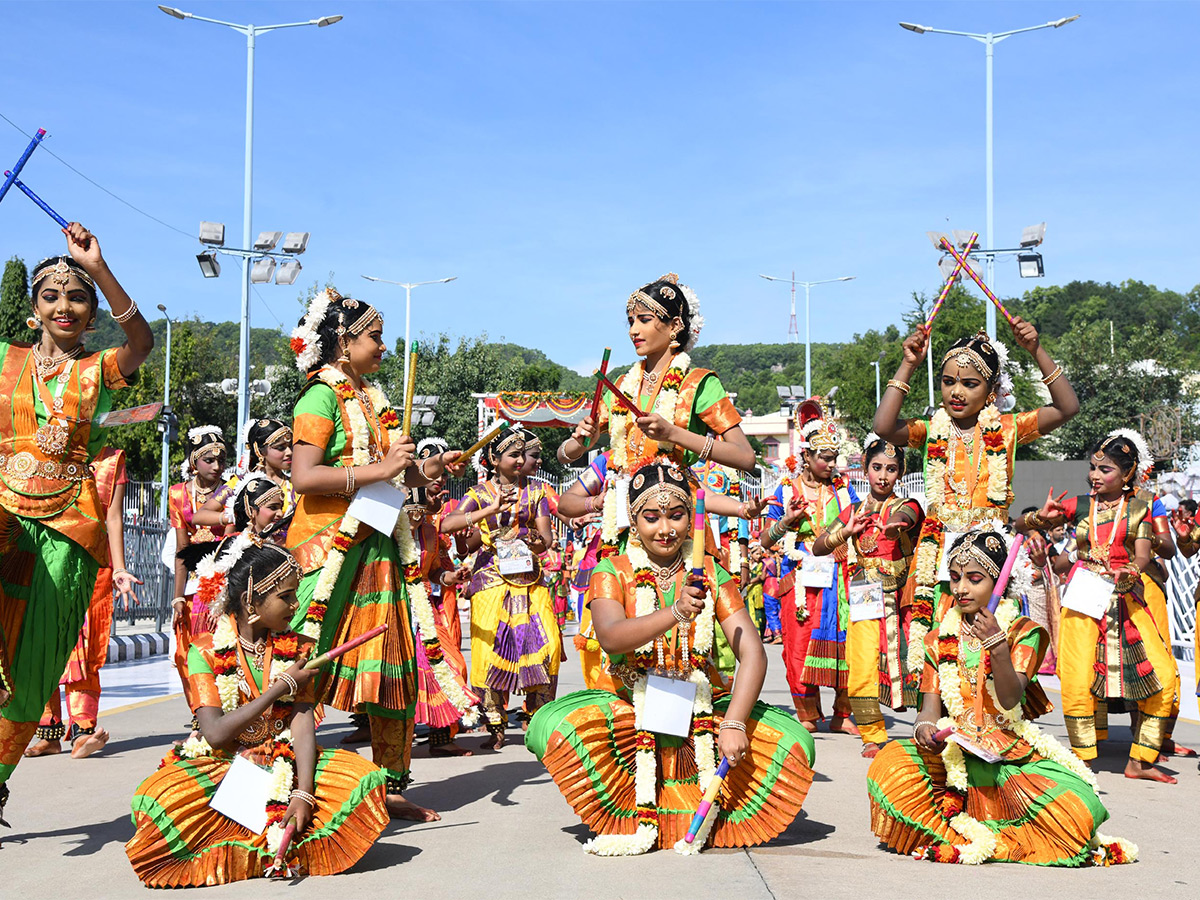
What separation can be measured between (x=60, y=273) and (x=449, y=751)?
409cm

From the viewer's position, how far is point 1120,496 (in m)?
7.81

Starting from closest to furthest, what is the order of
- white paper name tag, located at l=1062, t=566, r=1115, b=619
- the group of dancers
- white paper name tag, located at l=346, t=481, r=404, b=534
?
the group of dancers, white paper name tag, located at l=346, t=481, r=404, b=534, white paper name tag, located at l=1062, t=566, r=1115, b=619

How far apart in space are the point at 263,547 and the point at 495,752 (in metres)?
3.72

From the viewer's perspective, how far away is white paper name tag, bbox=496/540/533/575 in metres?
9.19

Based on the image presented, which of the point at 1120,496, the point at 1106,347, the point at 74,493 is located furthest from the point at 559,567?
the point at 1106,347

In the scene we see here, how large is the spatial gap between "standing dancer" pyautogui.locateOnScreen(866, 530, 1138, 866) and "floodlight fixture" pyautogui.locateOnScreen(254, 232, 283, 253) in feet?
61.4

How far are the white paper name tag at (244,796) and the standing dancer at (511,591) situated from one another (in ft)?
13.6

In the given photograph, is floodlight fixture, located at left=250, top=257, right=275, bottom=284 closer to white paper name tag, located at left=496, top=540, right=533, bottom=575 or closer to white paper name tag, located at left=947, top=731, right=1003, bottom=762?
white paper name tag, located at left=496, top=540, right=533, bottom=575

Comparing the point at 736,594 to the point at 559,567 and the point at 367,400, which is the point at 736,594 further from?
the point at 559,567

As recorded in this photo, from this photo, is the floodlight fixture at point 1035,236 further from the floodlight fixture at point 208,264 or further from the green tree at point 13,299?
the green tree at point 13,299

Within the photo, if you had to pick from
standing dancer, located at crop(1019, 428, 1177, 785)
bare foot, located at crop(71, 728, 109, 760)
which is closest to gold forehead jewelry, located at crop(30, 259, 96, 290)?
bare foot, located at crop(71, 728, 109, 760)

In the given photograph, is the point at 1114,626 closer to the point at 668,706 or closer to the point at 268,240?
the point at 668,706

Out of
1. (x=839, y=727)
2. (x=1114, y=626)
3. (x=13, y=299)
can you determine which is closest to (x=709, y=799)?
(x=1114, y=626)

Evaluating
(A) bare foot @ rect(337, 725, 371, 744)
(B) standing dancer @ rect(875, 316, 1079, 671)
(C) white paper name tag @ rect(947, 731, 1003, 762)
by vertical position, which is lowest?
(A) bare foot @ rect(337, 725, 371, 744)
